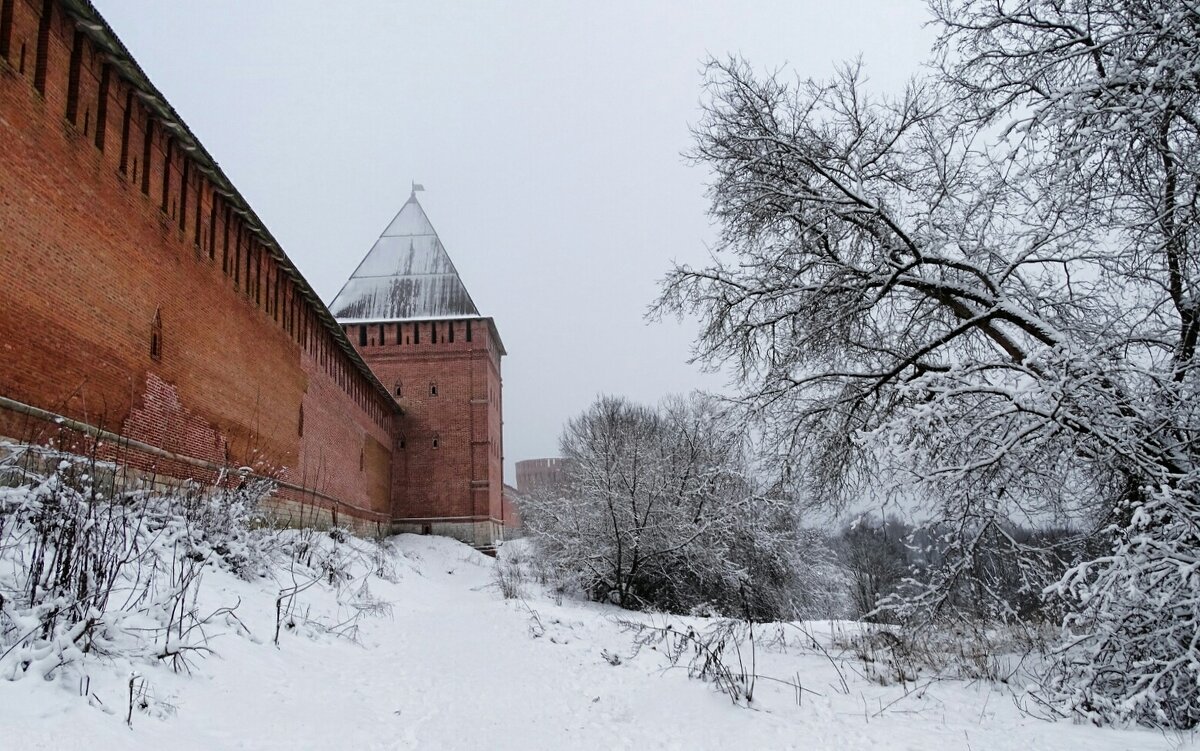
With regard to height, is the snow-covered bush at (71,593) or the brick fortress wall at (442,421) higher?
the brick fortress wall at (442,421)

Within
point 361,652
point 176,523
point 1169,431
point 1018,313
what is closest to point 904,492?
point 1169,431

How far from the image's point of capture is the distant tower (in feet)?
95.2

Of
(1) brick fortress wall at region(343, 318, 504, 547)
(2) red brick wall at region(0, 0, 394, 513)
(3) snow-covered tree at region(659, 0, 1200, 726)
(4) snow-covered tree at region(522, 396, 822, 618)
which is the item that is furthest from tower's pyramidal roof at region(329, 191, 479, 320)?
(3) snow-covered tree at region(659, 0, 1200, 726)

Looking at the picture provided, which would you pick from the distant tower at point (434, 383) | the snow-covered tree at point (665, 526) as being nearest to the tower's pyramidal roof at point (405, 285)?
the distant tower at point (434, 383)

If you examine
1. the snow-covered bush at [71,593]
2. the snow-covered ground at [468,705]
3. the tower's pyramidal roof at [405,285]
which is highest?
the tower's pyramidal roof at [405,285]

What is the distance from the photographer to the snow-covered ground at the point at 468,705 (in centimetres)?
332

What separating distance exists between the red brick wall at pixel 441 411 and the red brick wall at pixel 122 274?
1320 cm

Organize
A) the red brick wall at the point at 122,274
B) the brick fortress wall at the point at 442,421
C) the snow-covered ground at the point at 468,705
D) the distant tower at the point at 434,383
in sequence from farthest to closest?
the distant tower at the point at 434,383 < the brick fortress wall at the point at 442,421 < the red brick wall at the point at 122,274 < the snow-covered ground at the point at 468,705

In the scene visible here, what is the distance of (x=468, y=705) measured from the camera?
16.6 ft

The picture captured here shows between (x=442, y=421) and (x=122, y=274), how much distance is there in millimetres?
20485

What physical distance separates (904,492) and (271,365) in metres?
13.5

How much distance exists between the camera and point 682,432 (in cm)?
1706

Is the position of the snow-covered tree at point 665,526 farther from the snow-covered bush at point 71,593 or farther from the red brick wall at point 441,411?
the red brick wall at point 441,411

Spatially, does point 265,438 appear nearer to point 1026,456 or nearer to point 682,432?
point 682,432
